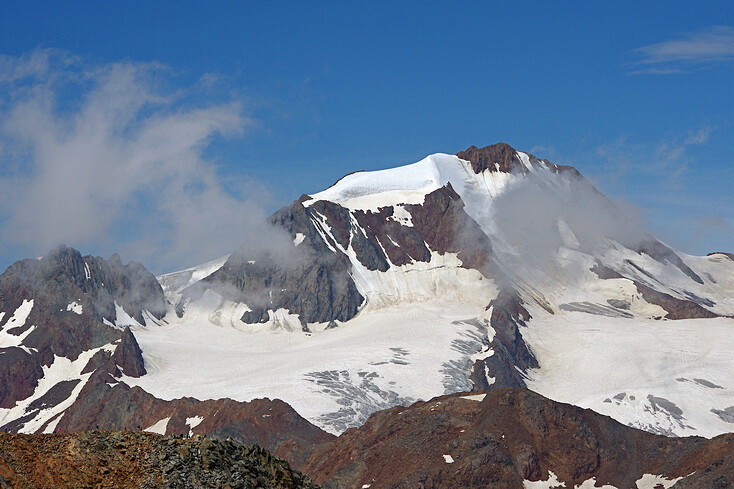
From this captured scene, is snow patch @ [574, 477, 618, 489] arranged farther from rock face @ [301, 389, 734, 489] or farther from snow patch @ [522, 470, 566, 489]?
snow patch @ [522, 470, 566, 489]

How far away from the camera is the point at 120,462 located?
7619 cm

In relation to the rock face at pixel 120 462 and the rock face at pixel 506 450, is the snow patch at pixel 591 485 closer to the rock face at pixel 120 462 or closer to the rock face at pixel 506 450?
the rock face at pixel 506 450

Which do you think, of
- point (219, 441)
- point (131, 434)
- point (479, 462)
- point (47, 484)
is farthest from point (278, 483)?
point (479, 462)

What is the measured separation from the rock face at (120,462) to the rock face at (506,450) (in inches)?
3594

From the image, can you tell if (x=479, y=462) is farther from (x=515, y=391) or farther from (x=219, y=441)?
(x=219, y=441)

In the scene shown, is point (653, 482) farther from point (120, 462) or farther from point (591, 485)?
point (120, 462)

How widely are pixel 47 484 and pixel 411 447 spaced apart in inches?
4443

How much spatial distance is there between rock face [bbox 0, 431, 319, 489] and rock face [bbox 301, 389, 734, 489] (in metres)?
91.3

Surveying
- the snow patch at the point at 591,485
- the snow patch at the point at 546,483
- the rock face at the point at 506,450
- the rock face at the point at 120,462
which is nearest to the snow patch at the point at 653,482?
the rock face at the point at 506,450

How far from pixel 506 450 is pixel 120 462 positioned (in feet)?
360

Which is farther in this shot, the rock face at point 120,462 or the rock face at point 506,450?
the rock face at point 506,450

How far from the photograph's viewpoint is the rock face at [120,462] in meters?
72.4

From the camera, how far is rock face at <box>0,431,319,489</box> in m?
72.4

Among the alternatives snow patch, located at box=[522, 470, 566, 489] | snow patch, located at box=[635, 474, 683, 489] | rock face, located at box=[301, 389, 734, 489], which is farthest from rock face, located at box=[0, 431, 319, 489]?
snow patch, located at box=[635, 474, 683, 489]
